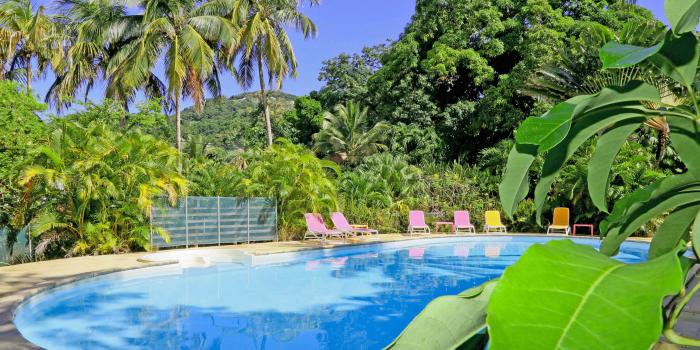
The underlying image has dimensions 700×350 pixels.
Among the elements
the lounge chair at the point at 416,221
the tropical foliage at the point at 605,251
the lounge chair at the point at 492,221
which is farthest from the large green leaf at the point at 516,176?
the lounge chair at the point at 492,221

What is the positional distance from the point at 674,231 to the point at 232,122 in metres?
45.4

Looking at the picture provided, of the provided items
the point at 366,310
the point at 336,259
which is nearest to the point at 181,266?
the point at 336,259

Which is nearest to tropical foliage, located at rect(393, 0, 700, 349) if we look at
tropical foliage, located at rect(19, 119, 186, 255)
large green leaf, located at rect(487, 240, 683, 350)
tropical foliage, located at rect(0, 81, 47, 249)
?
large green leaf, located at rect(487, 240, 683, 350)

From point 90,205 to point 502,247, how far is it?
414 inches

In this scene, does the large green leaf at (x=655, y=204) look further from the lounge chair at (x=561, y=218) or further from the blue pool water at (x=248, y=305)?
the lounge chair at (x=561, y=218)

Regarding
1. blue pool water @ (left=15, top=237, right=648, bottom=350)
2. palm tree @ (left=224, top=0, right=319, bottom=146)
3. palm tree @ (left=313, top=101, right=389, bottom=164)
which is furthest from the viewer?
palm tree @ (left=313, top=101, right=389, bottom=164)

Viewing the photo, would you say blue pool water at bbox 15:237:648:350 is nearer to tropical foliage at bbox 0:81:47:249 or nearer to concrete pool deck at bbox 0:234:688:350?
concrete pool deck at bbox 0:234:688:350

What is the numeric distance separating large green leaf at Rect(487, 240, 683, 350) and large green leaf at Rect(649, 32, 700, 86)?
14.0 inches

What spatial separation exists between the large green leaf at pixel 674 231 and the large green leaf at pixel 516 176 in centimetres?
22

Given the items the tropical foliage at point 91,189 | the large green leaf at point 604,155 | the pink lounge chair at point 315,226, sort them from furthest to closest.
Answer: the pink lounge chair at point 315,226 < the tropical foliage at point 91,189 < the large green leaf at point 604,155

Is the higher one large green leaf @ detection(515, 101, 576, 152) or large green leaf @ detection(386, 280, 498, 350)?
large green leaf @ detection(515, 101, 576, 152)

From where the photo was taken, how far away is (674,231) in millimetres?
815

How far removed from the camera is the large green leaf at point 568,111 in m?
0.58

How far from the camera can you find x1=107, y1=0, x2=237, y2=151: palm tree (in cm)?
1753
